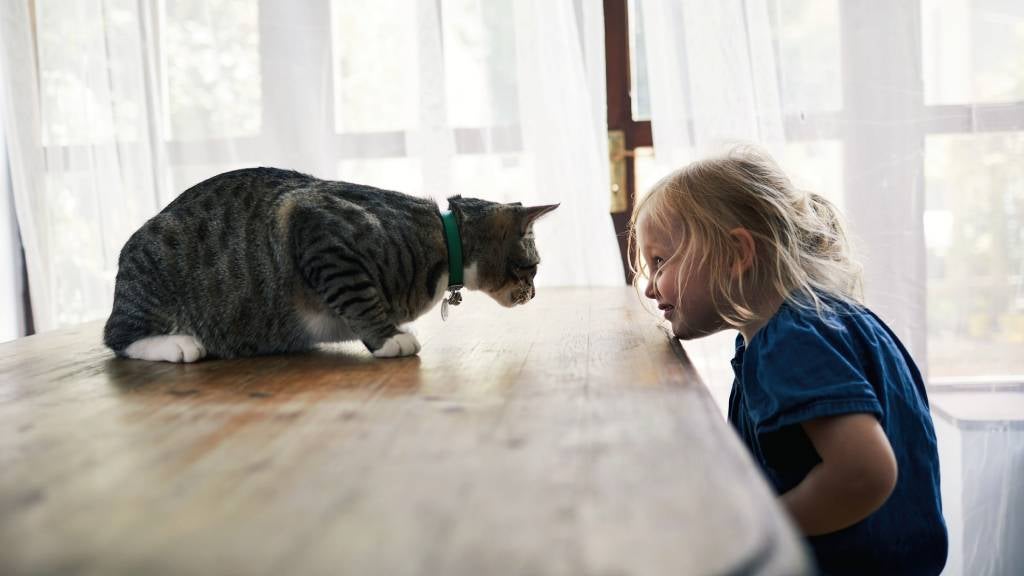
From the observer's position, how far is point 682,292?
1.09 m

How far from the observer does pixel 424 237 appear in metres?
1.17

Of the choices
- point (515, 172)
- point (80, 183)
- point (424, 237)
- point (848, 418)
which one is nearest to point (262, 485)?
point (848, 418)

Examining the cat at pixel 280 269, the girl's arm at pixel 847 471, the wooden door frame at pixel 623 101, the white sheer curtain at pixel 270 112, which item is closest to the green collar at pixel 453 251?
the cat at pixel 280 269

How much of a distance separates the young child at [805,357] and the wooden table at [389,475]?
0.45 ft

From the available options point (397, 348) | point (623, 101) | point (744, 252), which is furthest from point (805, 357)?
point (623, 101)

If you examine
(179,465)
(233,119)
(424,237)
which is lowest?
(179,465)

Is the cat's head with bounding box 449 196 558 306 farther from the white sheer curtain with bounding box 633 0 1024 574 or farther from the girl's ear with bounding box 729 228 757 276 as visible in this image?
the white sheer curtain with bounding box 633 0 1024 574

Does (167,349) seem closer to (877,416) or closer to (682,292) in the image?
(682,292)

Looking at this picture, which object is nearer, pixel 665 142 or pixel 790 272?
pixel 790 272

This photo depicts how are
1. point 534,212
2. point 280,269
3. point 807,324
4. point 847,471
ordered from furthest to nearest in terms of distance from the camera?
point 534,212, point 280,269, point 807,324, point 847,471

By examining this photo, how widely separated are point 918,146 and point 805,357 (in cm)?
138

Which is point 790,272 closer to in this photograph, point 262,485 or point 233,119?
point 262,485

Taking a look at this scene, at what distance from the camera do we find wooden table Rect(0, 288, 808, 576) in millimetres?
361

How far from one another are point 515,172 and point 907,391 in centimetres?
131
